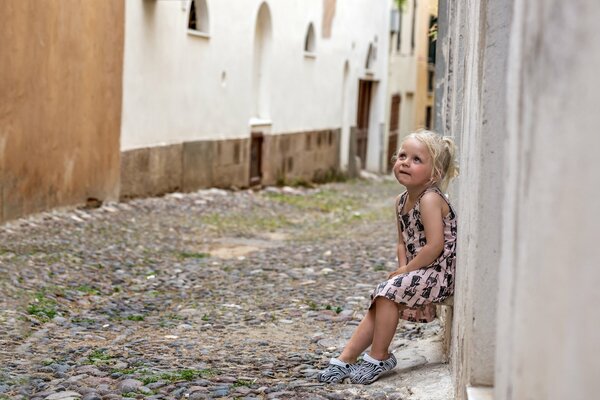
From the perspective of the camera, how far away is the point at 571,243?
2049 millimetres

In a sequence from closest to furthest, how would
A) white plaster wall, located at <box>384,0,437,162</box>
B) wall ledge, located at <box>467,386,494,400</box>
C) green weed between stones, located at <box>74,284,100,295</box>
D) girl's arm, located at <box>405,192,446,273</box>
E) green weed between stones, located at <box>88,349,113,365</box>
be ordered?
wall ledge, located at <box>467,386,494,400</box> → girl's arm, located at <box>405,192,446,273</box> → green weed between stones, located at <box>88,349,113,365</box> → green weed between stones, located at <box>74,284,100,295</box> → white plaster wall, located at <box>384,0,437,162</box>

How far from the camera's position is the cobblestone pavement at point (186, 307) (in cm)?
459

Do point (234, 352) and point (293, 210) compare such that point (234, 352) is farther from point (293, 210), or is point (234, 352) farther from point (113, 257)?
point (293, 210)

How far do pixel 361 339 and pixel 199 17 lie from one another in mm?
11034

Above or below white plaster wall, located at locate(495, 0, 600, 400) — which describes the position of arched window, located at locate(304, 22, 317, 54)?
above

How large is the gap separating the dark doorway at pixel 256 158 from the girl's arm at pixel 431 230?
1279 centimetres

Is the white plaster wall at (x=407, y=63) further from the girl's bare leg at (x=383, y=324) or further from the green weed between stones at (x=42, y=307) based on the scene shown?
the girl's bare leg at (x=383, y=324)

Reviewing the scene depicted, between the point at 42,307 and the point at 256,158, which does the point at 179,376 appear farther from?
→ the point at 256,158

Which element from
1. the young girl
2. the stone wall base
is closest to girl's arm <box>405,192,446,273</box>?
the young girl

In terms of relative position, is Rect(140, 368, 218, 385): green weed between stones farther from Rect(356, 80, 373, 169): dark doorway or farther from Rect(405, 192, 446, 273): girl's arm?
Rect(356, 80, 373, 169): dark doorway

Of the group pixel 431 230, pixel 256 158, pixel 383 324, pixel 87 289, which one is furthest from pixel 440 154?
pixel 256 158

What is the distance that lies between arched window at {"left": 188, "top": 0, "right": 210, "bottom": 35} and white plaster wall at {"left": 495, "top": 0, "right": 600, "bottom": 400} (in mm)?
12902

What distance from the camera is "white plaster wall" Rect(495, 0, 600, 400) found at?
199 centimetres

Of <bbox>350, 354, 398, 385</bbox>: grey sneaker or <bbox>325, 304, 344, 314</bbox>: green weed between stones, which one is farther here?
<bbox>325, 304, 344, 314</bbox>: green weed between stones
